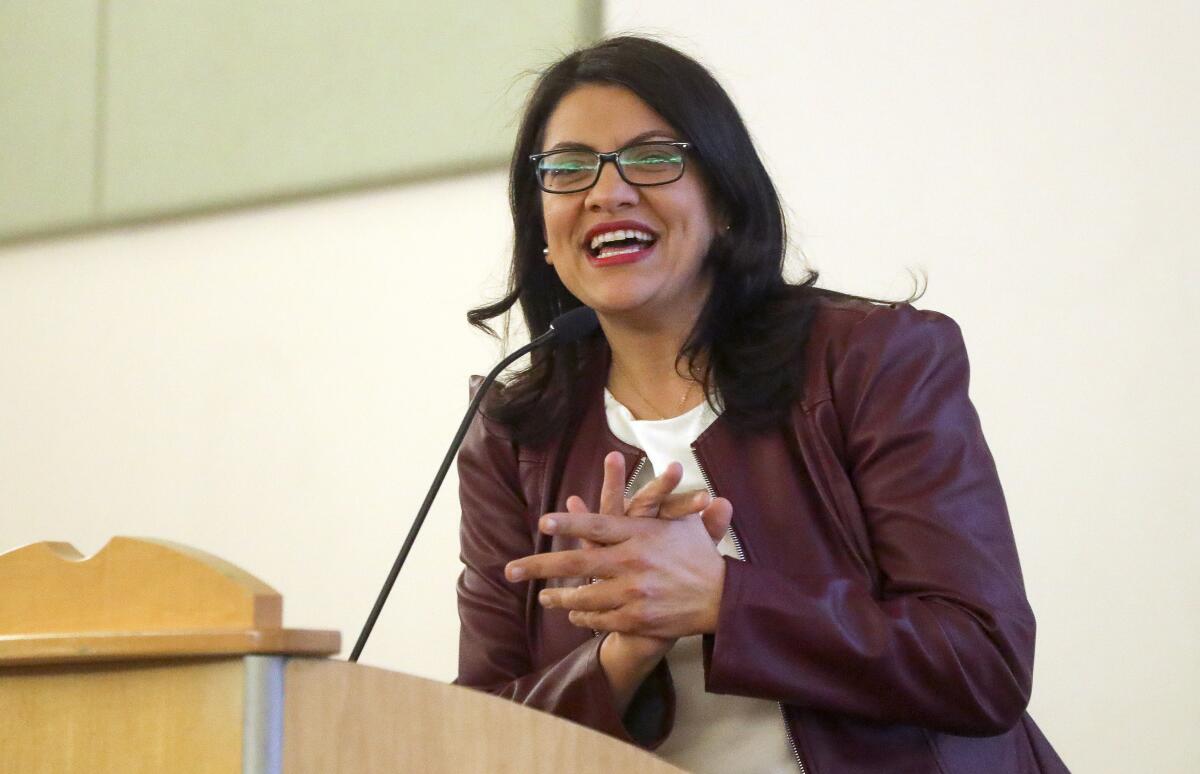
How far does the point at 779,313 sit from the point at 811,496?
0.25 m

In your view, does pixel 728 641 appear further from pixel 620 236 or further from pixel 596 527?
pixel 620 236

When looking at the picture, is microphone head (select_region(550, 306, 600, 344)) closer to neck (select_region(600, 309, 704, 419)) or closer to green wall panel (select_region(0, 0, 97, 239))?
neck (select_region(600, 309, 704, 419))

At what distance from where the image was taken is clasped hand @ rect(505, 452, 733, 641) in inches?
49.9

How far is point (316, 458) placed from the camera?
303 centimetres

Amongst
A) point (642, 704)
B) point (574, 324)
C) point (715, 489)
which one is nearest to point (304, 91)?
point (574, 324)

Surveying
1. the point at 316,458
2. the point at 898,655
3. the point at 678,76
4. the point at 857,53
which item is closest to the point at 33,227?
the point at 316,458

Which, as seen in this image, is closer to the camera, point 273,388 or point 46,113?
point 273,388

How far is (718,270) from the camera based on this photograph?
1.77m

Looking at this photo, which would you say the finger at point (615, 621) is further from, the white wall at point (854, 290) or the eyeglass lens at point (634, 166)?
the white wall at point (854, 290)

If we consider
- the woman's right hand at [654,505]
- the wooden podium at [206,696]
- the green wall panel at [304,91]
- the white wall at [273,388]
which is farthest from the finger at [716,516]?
the green wall panel at [304,91]

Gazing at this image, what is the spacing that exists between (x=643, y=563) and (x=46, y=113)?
8.79 feet

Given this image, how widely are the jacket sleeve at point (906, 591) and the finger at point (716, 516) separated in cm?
4

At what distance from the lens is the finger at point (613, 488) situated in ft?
4.17

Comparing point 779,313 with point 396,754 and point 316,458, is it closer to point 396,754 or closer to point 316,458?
point 396,754
